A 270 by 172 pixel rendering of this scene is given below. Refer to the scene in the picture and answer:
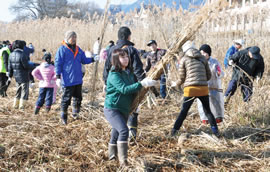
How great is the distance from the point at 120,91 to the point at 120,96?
11cm

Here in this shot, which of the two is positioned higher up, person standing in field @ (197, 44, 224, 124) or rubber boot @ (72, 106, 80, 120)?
person standing in field @ (197, 44, 224, 124)

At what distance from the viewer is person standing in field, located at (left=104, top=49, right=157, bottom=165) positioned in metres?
2.41

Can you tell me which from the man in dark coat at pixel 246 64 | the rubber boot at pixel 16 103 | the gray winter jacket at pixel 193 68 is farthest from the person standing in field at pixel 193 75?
the rubber boot at pixel 16 103

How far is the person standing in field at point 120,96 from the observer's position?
2.41m

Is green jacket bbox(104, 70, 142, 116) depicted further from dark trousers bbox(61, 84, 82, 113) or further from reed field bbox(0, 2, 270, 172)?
dark trousers bbox(61, 84, 82, 113)

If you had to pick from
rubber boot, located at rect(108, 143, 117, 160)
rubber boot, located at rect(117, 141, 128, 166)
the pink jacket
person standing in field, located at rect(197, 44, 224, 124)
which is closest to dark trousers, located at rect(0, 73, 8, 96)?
the pink jacket

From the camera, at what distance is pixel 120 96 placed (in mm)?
2498

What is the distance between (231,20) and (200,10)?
5838 mm

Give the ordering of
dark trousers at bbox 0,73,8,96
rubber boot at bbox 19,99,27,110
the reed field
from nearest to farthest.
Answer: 1. the reed field
2. rubber boot at bbox 19,99,27,110
3. dark trousers at bbox 0,73,8,96

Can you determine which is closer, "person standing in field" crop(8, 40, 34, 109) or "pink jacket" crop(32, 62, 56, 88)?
"pink jacket" crop(32, 62, 56, 88)

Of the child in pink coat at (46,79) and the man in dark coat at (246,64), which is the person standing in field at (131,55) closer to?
the child in pink coat at (46,79)

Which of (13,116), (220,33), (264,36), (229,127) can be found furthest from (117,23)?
(229,127)

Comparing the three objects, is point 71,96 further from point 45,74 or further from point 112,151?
point 112,151

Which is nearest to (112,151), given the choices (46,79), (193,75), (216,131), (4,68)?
(193,75)
